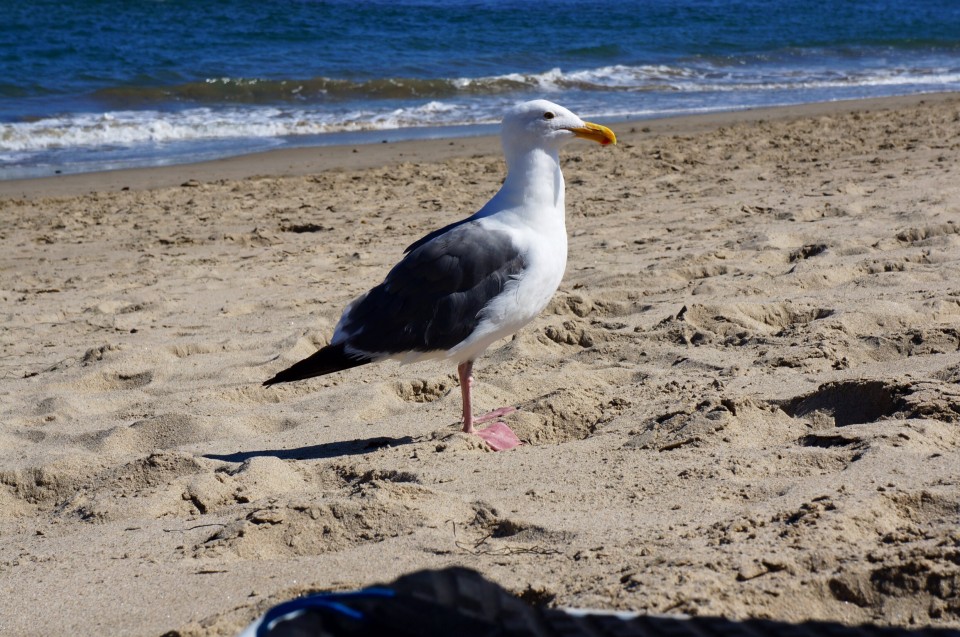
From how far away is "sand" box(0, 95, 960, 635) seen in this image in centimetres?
249

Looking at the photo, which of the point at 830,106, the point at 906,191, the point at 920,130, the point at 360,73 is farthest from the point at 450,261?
the point at 360,73

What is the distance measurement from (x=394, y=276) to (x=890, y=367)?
179 cm

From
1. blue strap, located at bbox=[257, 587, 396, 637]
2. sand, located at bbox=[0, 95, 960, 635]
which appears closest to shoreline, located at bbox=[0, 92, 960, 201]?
sand, located at bbox=[0, 95, 960, 635]

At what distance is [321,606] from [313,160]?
9.73 metres

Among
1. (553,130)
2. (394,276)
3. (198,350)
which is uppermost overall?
(553,130)

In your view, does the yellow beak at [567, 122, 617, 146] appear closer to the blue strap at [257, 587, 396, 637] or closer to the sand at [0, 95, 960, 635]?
the sand at [0, 95, 960, 635]

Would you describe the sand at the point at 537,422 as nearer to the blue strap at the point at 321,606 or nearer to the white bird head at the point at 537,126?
the blue strap at the point at 321,606

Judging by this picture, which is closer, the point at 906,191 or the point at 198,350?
the point at 198,350

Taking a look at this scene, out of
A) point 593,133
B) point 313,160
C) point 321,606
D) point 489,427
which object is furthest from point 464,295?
point 313,160

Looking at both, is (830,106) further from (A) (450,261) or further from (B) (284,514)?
(B) (284,514)

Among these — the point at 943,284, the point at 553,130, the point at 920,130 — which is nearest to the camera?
the point at 553,130

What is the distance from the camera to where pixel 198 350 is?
511 cm

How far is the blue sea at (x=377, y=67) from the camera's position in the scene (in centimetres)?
1333

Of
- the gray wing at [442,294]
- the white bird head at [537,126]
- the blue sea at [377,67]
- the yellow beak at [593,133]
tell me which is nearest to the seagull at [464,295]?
the gray wing at [442,294]
